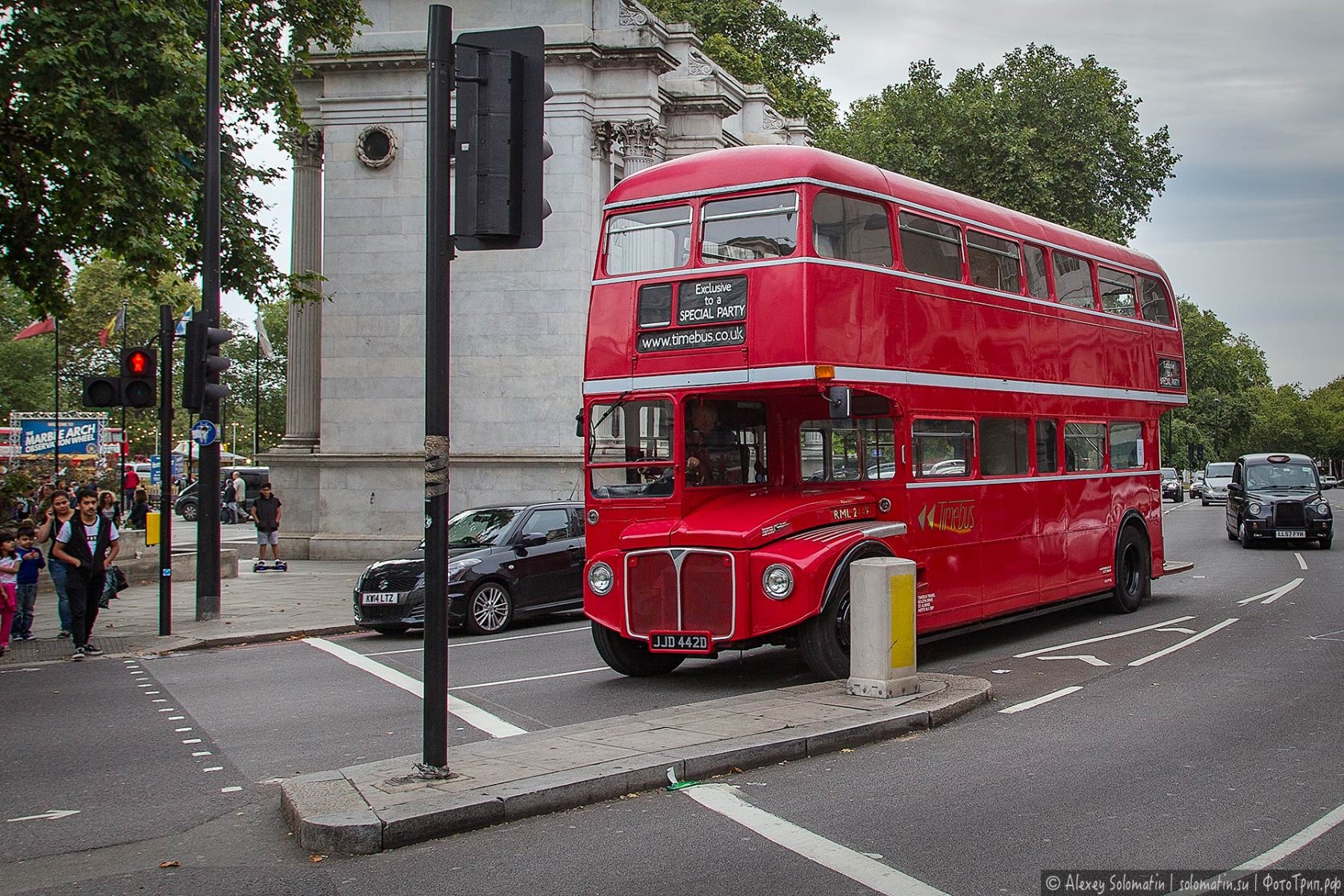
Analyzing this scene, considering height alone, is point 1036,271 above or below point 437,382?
above

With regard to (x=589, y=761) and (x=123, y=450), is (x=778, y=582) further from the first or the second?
(x=123, y=450)

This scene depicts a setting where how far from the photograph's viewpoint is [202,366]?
16812 mm

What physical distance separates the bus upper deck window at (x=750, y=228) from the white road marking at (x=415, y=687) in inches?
169

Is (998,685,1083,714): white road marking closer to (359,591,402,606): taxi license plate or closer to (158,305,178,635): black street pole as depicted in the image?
(359,591,402,606): taxi license plate

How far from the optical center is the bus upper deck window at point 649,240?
11.5 meters

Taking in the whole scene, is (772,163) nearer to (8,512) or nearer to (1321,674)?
(1321,674)

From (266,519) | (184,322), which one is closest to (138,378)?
(184,322)

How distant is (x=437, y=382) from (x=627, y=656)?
5.25 meters

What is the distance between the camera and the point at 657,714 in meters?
9.12

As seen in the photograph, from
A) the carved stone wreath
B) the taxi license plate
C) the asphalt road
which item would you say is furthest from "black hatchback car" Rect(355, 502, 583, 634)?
the carved stone wreath

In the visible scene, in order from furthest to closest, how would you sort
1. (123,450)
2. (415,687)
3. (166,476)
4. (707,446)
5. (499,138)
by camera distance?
1. (123,450)
2. (166,476)
3. (415,687)
4. (707,446)
5. (499,138)

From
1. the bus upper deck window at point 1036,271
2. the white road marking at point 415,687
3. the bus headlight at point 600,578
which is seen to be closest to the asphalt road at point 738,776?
the white road marking at point 415,687

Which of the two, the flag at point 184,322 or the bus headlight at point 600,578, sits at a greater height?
the flag at point 184,322

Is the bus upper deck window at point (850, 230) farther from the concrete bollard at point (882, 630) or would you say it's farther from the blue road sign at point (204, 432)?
the blue road sign at point (204, 432)
